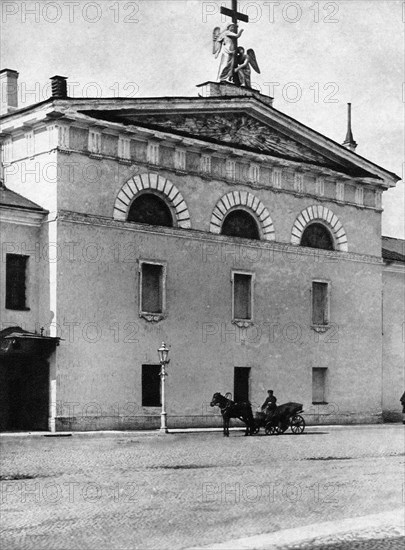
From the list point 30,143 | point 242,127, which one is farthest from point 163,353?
point 242,127

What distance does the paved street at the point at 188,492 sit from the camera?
1002cm

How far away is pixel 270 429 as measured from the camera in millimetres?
28891

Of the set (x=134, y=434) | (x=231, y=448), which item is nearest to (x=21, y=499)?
(x=231, y=448)

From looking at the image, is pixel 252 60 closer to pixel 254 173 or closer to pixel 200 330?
pixel 254 173

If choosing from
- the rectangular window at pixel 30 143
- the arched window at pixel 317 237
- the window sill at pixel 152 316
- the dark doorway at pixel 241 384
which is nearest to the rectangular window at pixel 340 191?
the arched window at pixel 317 237

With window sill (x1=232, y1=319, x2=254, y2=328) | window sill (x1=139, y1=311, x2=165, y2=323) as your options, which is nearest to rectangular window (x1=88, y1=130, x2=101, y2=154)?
window sill (x1=139, y1=311, x2=165, y2=323)

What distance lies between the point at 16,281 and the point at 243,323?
27.2 ft

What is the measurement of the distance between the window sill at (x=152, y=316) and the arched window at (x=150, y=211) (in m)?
2.85

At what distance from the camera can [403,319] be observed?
41.5 m

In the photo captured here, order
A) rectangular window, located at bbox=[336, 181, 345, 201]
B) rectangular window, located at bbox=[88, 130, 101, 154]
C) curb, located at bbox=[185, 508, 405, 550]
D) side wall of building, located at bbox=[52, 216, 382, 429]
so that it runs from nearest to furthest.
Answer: curb, located at bbox=[185, 508, 405, 550] < side wall of building, located at bbox=[52, 216, 382, 429] < rectangular window, located at bbox=[88, 130, 101, 154] < rectangular window, located at bbox=[336, 181, 345, 201]

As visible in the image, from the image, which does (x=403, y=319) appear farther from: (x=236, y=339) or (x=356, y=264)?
(x=236, y=339)

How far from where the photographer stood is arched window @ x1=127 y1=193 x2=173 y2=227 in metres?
31.8

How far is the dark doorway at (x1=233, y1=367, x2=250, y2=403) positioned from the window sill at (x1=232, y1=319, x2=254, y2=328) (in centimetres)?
145

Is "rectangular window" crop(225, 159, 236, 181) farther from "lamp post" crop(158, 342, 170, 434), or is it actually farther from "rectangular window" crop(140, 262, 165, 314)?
"lamp post" crop(158, 342, 170, 434)
